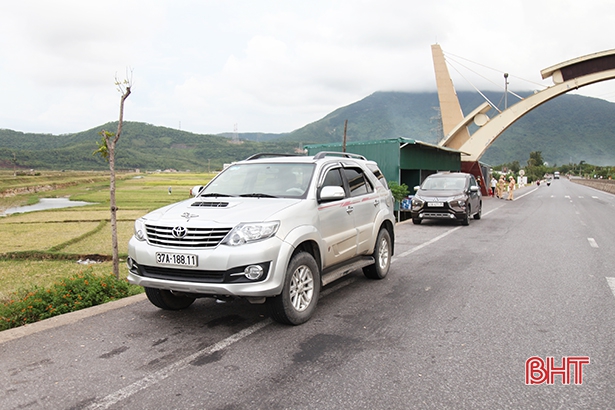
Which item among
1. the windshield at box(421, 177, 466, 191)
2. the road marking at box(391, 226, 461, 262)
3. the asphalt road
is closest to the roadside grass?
the asphalt road

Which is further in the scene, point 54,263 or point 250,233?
point 54,263

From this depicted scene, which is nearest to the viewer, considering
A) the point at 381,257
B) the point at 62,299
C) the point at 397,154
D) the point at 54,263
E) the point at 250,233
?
the point at 250,233

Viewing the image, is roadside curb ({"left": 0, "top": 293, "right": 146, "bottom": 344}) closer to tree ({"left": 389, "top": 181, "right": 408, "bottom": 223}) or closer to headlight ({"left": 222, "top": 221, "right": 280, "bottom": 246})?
headlight ({"left": 222, "top": 221, "right": 280, "bottom": 246})

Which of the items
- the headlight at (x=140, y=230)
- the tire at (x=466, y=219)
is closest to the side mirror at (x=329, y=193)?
the headlight at (x=140, y=230)

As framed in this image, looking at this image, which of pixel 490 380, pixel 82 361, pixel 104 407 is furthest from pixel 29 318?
pixel 490 380

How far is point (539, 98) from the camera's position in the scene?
4056 centimetres

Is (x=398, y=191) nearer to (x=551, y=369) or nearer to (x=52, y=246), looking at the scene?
(x=52, y=246)

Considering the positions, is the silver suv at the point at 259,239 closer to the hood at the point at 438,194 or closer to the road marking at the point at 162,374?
the road marking at the point at 162,374

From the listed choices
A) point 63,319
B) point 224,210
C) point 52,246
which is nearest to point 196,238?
point 224,210

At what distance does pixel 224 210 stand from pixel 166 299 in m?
1.35

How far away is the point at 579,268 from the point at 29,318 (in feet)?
28.3

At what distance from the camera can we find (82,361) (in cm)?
408

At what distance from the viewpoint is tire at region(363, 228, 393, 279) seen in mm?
7168

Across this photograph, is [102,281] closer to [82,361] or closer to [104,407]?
[82,361]
